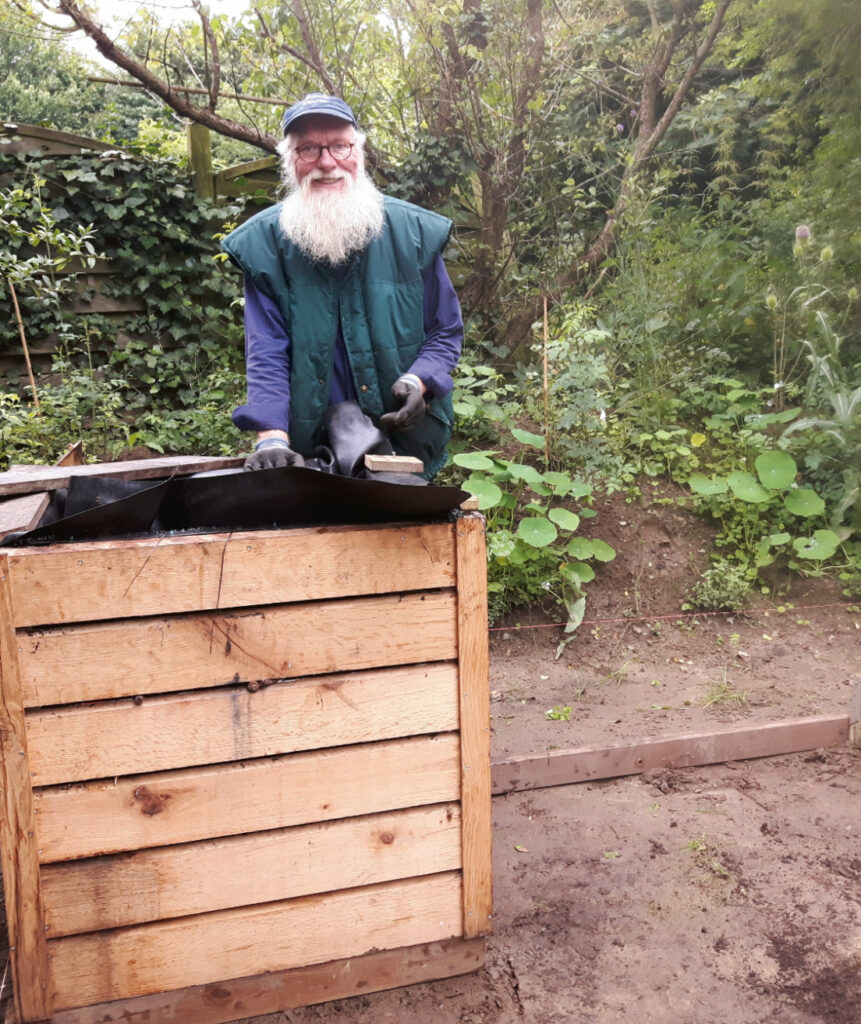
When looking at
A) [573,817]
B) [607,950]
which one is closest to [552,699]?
[573,817]

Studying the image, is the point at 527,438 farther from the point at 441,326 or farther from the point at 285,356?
the point at 285,356

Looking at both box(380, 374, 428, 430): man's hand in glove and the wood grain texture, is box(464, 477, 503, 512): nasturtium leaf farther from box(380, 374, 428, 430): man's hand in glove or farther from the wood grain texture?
the wood grain texture

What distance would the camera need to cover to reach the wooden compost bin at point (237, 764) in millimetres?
1531

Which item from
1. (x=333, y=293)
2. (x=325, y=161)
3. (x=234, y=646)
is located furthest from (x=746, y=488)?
(x=234, y=646)

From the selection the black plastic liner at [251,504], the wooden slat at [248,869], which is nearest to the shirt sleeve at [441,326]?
the black plastic liner at [251,504]

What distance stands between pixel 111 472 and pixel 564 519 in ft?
8.13

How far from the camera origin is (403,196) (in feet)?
19.7

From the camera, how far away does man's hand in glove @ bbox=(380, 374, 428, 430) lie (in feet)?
7.30

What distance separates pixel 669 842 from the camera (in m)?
2.40

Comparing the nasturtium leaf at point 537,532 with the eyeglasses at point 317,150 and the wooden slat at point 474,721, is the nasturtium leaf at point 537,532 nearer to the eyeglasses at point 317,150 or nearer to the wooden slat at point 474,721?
the eyeglasses at point 317,150

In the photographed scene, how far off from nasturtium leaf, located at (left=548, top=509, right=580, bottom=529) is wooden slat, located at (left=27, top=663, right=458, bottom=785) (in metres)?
2.43

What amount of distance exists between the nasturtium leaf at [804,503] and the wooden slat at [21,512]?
3.79 metres

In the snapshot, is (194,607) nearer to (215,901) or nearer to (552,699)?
(215,901)

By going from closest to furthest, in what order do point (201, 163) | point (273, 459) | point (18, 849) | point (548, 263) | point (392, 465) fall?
point (18, 849)
point (392, 465)
point (273, 459)
point (201, 163)
point (548, 263)
